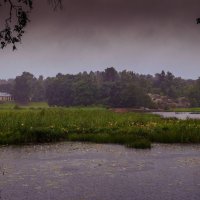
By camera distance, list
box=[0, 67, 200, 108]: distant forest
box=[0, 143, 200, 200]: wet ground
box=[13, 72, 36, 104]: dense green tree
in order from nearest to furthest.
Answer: box=[0, 143, 200, 200]: wet ground, box=[0, 67, 200, 108]: distant forest, box=[13, 72, 36, 104]: dense green tree

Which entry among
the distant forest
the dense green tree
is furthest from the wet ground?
the dense green tree

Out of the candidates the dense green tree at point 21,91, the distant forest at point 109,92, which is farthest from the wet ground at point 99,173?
the dense green tree at point 21,91

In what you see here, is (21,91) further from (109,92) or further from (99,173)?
(99,173)

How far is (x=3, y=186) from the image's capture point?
14.8 meters

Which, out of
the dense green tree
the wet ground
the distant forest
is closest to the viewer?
the wet ground

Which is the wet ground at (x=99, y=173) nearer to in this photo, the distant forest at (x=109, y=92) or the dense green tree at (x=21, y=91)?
the distant forest at (x=109, y=92)

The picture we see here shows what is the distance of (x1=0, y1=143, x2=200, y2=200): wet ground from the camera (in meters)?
13.8

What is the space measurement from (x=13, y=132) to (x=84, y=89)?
113717mm

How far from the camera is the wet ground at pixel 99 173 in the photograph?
45.2 ft

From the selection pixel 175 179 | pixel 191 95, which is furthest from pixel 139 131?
pixel 191 95

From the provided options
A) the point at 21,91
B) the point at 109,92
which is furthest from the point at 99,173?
the point at 21,91

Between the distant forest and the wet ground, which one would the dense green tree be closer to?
the distant forest

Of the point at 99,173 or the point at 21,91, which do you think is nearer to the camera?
the point at 99,173

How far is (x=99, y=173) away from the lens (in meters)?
17.1
